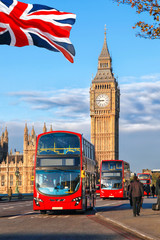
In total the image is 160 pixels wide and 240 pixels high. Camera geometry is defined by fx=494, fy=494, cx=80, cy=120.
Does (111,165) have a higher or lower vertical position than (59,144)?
lower

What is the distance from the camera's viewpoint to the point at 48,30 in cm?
1593

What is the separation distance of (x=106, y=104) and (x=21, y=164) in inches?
1171

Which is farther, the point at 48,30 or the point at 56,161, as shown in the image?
the point at 56,161

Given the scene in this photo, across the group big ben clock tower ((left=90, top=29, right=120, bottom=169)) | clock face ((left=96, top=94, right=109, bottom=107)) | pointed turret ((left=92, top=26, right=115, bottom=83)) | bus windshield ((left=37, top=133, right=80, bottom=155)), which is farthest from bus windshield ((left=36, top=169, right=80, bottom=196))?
pointed turret ((left=92, top=26, right=115, bottom=83))

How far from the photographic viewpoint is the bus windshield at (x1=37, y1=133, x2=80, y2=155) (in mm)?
21625

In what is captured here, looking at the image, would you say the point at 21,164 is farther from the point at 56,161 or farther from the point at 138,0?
the point at 138,0

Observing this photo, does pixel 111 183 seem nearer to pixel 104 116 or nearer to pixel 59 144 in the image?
pixel 59 144

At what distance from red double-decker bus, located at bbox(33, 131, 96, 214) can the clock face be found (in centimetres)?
10927

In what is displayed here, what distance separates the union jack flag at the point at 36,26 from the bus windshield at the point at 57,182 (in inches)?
275

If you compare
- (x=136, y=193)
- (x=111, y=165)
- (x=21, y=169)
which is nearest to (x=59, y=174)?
(x=136, y=193)

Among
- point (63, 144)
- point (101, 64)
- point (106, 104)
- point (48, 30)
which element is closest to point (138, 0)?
point (48, 30)

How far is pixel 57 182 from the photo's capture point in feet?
70.9

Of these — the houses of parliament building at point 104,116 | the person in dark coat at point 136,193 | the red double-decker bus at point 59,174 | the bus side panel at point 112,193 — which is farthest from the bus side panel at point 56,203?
Result: the houses of parliament building at point 104,116

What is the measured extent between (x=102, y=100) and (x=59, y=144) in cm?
10983
